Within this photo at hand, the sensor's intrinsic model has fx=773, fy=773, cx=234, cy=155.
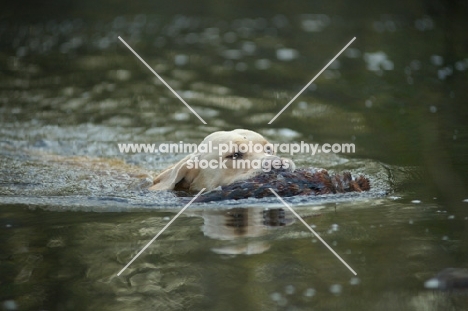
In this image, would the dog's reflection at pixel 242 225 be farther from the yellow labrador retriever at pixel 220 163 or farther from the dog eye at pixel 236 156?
the dog eye at pixel 236 156

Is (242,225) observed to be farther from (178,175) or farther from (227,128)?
(227,128)

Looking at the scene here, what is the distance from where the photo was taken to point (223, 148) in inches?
302

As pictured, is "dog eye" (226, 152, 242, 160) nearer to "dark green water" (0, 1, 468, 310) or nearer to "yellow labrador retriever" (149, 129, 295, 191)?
"yellow labrador retriever" (149, 129, 295, 191)

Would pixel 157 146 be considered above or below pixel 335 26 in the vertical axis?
below

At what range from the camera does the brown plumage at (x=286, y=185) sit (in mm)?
6918

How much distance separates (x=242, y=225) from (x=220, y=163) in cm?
141

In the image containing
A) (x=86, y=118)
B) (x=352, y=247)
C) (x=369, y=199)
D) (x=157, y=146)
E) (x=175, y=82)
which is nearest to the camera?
(x=352, y=247)

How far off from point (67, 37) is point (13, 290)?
14431mm

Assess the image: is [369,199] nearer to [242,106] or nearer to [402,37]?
[242,106]

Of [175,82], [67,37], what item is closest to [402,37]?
[175,82]

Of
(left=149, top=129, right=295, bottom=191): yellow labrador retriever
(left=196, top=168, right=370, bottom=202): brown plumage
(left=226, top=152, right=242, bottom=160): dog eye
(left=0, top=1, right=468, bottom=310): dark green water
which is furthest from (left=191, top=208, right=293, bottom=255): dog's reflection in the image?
(left=226, top=152, right=242, bottom=160): dog eye

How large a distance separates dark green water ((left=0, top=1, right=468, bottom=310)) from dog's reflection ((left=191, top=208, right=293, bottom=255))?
0.03 m

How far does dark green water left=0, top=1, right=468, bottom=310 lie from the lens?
16.4ft

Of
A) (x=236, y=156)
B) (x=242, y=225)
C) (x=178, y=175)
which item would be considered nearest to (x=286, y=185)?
(x=242, y=225)
